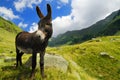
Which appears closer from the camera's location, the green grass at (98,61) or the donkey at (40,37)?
the donkey at (40,37)

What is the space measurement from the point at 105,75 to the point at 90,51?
10.7 m

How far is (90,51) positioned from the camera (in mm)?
45969

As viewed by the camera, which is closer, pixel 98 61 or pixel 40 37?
pixel 40 37

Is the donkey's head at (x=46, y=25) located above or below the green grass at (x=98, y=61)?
above

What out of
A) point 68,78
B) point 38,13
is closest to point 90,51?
point 68,78

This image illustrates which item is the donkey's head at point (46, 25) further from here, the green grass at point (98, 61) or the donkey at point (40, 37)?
the green grass at point (98, 61)

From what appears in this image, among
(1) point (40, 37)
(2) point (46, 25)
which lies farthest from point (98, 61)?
(1) point (40, 37)

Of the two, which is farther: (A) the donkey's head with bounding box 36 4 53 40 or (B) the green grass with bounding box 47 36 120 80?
(B) the green grass with bounding box 47 36 120 80

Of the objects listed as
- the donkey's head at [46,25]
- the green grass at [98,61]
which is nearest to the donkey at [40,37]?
the donkey's head at [46,25]

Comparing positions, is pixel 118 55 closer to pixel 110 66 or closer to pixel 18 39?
pixel 110 66

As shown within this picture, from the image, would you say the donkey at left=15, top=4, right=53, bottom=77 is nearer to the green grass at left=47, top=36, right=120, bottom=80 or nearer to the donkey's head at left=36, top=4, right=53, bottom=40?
the donkey's head at left=36, top=4, right=53, bottom=40

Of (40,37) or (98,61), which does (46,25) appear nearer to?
(40,37)

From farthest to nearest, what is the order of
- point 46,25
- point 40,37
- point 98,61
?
1. point 98,61
2. point 46,25
3. point 40,37

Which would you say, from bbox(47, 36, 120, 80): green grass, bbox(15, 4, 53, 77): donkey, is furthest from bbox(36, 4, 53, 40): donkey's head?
bbox(47, 36, 120, 80): green grass
